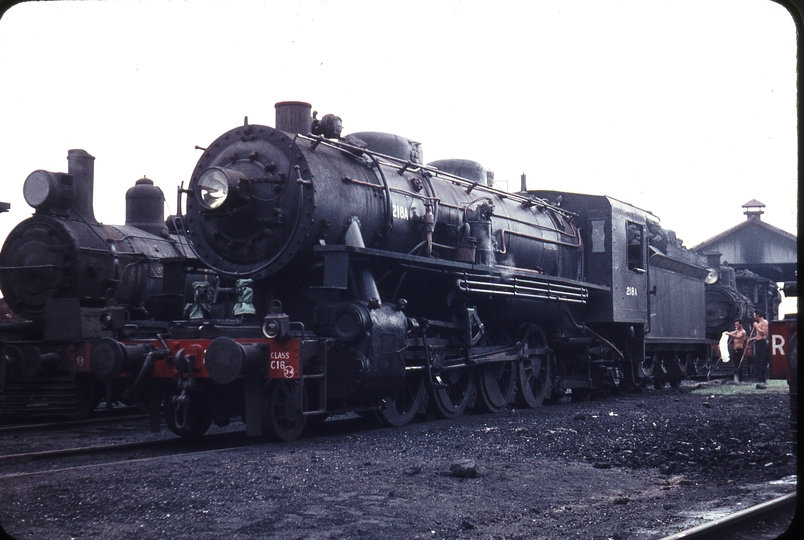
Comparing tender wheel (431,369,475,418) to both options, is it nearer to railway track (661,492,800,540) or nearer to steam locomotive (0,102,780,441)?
steam locomotive (0,102,780,441)

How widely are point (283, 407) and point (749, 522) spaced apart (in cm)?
429

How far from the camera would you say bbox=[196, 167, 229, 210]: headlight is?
310 inches

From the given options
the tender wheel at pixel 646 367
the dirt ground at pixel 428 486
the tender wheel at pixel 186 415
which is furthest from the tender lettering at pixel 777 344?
the tender wheel at pixel 646 367

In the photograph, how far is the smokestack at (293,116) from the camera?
28.2 ft

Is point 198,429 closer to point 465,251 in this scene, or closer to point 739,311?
point 465,251

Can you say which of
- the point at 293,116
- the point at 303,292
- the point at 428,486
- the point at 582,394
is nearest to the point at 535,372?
the point at 582,394

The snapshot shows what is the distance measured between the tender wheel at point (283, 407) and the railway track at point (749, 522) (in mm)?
3983

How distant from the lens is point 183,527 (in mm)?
4215

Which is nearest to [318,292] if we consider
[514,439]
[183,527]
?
[514,439]

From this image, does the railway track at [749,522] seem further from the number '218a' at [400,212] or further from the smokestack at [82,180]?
the smokestack at [82,180]

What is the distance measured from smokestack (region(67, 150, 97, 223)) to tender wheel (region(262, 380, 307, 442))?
541 centimetres

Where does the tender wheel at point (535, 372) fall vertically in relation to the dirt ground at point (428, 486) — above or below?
above

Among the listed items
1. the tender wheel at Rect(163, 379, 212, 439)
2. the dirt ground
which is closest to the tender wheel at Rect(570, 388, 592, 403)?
the dirt ground

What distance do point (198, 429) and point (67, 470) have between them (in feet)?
6.96
